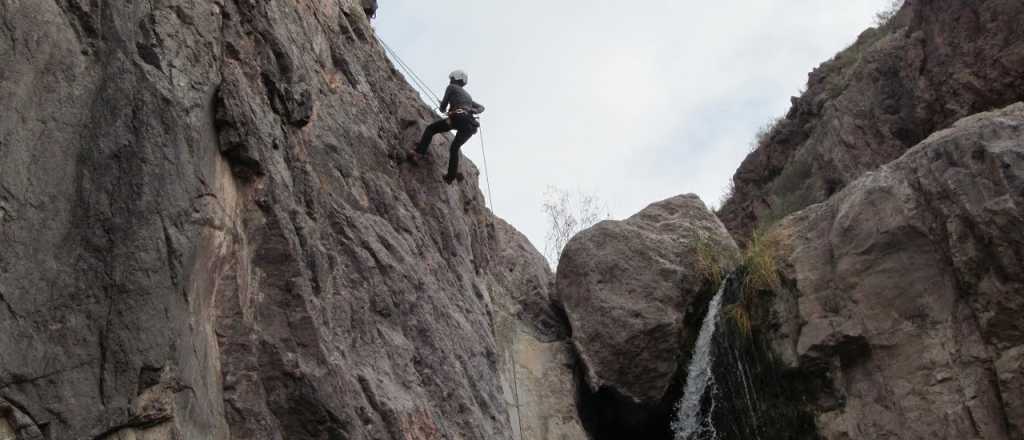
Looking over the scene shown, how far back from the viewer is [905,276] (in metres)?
15.2

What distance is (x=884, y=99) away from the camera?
25234 mm

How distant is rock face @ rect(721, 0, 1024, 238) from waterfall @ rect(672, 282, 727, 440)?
801 centimetres

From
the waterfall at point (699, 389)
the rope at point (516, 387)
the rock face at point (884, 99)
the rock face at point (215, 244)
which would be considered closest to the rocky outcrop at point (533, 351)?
the rope at point (516, 387)

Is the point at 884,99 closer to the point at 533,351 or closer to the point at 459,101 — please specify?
the point at 533,351

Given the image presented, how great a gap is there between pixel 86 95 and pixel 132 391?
8.56 ft

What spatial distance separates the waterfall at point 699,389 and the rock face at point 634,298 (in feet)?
0.85

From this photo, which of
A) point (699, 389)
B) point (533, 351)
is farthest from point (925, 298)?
point (533, 351)

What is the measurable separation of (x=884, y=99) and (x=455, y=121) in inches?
560

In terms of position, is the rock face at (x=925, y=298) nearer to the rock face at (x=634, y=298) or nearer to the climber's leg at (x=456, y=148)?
the rock face at (x=634, y=298)

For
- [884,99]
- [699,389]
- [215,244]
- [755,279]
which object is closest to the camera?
[215,244]

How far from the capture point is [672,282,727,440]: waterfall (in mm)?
17094

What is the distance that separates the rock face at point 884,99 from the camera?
21188mm

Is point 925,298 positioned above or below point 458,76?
below

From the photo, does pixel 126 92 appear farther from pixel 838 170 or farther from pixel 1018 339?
pixel 838 170
